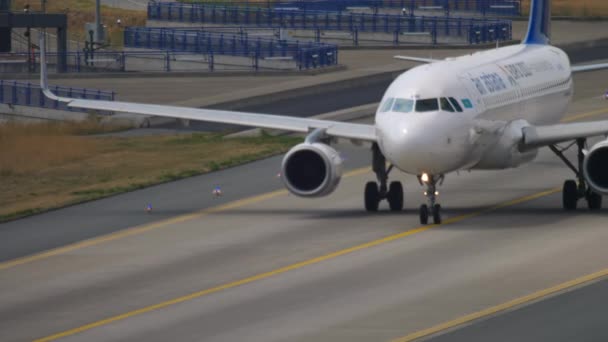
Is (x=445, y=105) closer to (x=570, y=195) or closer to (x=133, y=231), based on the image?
(x=570, y=195)

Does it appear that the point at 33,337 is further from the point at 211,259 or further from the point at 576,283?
the point at 576,283

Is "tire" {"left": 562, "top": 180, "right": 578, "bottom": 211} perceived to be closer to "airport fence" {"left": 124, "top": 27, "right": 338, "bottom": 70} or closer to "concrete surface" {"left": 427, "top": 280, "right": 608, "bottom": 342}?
"concrete surface" {"left": 427, "top": 280, "right": 608, "bottom": 342}

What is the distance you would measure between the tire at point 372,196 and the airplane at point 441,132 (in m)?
0.02

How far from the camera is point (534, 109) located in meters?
39.1

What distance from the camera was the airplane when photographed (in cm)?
3247

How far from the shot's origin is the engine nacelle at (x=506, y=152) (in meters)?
34.9

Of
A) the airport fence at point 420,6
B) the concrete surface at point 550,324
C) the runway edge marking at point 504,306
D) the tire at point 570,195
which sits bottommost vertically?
the runway edge marking at point 504,306

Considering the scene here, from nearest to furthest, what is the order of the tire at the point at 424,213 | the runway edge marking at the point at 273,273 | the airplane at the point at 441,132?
1. the runway edge marking at the point at 273,273
2. the airplane at the point at 441,132
3. the tire at the point at 424,213

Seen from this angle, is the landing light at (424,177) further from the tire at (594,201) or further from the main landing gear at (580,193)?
the tire at (594,201)

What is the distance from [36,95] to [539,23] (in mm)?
26891

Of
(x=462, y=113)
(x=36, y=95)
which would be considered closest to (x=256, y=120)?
(x=462, y=113)

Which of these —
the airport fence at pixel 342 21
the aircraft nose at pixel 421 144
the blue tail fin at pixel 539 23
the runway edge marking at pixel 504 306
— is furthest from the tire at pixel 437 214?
the airport fence at pixel 342 21

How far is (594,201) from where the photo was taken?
35469 mm

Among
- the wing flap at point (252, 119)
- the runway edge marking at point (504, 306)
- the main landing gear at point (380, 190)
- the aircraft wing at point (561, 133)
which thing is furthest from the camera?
the wing flap at point (252, 119)
